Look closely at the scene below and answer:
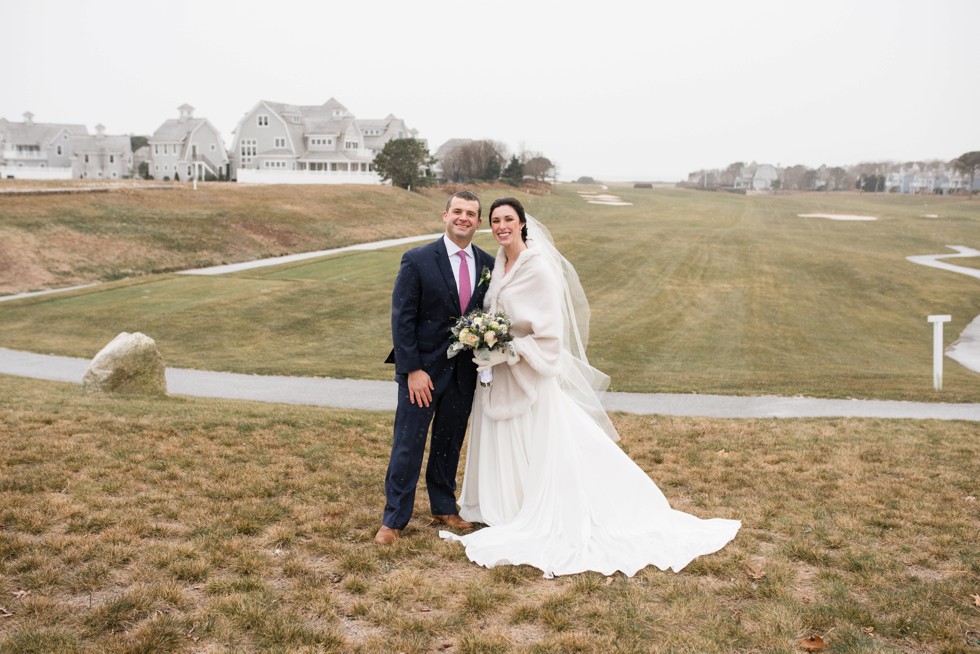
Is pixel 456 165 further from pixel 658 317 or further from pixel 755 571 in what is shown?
pixel 755 571

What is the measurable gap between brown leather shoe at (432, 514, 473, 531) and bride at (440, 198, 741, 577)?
0.10 meters

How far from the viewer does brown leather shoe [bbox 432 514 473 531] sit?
218 inches

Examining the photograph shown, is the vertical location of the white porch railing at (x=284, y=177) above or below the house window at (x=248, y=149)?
below

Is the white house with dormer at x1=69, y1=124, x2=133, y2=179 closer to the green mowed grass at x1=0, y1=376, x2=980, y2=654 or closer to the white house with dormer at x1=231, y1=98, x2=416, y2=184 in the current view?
the white house with dormer at x1=231, y1=98, x2=416, y2=184

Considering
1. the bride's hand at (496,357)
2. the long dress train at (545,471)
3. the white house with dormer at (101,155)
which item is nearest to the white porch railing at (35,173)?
the white house with dormer at (101,155)

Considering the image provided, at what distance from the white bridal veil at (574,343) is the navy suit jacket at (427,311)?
0.71 m

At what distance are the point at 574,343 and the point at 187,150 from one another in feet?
249

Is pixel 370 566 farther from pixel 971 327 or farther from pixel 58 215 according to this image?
pixel 58 215

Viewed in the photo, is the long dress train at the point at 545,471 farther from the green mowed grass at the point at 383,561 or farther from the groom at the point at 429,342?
the green mowed grass at the point at 383,561

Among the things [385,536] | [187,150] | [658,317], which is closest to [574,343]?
[385,536]

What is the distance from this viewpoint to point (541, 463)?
541cm

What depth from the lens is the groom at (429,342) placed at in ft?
17.0

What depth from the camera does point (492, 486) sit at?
557 centimetres

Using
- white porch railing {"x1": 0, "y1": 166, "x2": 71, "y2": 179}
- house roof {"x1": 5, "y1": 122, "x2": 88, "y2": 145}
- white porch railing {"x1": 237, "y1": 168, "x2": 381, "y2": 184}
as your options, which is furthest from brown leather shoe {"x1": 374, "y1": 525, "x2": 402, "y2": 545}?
house roof {"x1": 5, "y1": 122, "x2": 88, "y2": 145}
